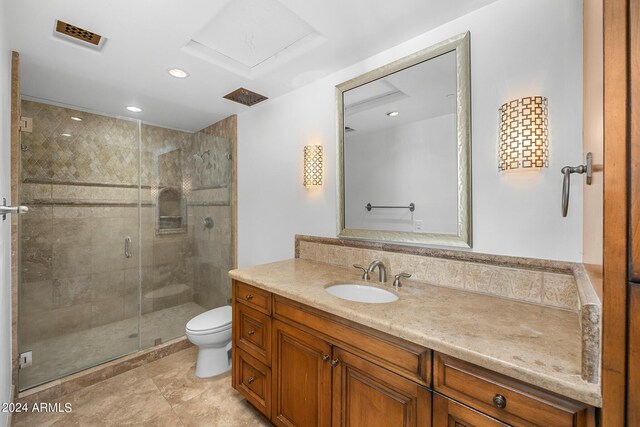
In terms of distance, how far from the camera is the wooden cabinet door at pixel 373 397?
0.93 m

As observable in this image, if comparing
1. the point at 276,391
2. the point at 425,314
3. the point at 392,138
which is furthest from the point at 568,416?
the point at 392,138

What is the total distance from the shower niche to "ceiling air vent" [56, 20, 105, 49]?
4.69ft

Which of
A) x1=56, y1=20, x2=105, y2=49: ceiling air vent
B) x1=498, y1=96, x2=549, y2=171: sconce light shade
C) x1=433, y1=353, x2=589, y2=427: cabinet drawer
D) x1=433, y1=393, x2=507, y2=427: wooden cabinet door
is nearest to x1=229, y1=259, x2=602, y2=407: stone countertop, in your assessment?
x1=433, y1=353, x2=589, y2=427: cabinet drawer

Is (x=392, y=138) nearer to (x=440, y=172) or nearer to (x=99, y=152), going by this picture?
(x=440, y=172)

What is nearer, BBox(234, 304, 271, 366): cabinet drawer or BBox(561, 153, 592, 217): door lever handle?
BBox(561, 153, 592, 217): door lever handle

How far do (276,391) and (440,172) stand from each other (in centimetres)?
151

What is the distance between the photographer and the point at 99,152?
2.62 meters

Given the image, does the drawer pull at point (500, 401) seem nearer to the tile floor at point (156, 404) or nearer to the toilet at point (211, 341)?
the tile floor at point (156, 404)

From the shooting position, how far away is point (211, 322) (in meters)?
2.12

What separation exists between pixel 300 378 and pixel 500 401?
34.9 inches

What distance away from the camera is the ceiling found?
133cm

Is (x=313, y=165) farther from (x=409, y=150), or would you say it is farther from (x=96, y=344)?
(x=96, y=344)

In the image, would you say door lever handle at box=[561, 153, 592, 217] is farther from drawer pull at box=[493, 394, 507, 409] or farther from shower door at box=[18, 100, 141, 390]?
shower door at box=[18, 100, 141, 390]

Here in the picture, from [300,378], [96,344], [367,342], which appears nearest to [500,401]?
[367,342]
